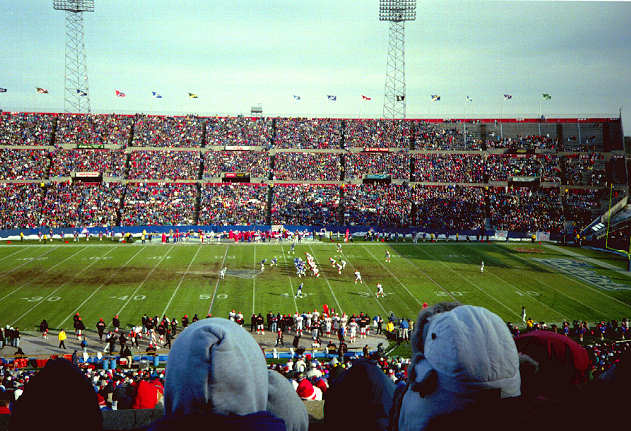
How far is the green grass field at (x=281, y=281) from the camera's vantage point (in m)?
22.9

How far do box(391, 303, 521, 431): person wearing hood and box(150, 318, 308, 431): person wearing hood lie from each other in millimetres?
569

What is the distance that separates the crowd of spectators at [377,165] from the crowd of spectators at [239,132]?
10.4 metres

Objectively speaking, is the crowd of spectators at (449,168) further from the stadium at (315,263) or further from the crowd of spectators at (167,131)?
the crowd of spectators at (167,131)

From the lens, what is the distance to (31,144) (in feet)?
169

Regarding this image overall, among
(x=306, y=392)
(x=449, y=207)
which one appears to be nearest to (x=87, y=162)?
(x=449, y=207)

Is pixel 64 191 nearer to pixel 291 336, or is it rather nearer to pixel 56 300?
pixel 56 300

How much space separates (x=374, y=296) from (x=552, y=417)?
23.9 m

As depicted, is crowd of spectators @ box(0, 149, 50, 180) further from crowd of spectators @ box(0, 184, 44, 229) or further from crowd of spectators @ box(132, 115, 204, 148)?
crowd of spectators @ box(132, 115, 204, 148)

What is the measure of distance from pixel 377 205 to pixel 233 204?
14462 mm

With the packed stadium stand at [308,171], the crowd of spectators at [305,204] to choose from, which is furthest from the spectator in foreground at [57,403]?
the crowd of spectators at [305,204]

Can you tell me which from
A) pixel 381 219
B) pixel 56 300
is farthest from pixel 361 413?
pixel 381 219

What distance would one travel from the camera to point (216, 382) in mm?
1659

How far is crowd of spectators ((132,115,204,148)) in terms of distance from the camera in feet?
182

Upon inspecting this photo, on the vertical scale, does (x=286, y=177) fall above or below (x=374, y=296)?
above
